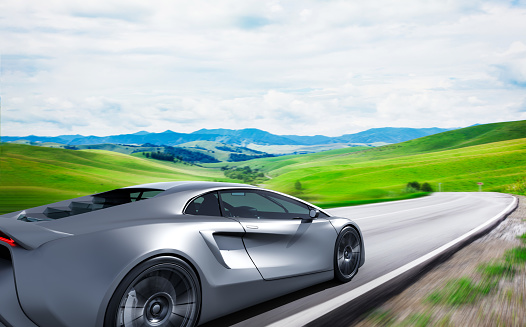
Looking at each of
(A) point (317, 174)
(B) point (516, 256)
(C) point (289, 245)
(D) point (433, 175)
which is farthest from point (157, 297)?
A: (A) point (317, 174)

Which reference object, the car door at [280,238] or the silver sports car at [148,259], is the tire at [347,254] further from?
the silver sports car at [148,259]

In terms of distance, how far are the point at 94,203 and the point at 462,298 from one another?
400cm

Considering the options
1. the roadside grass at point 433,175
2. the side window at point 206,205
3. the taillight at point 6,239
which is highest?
the side window at point 206,205

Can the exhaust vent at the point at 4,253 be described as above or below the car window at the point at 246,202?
below

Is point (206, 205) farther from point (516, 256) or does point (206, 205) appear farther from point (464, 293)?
point (516, 256)

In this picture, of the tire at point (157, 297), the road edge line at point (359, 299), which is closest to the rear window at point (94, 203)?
the tire at point (157, 297)

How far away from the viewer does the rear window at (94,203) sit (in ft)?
14.0

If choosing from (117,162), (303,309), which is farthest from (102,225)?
(117,162)

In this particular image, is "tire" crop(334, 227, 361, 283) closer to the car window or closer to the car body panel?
the car body panel

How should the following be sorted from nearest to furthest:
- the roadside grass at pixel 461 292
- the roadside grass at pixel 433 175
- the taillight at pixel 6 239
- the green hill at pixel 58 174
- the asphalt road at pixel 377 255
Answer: the taillight at pixel 6 239
the asphalt road at pixel 377 255
the roadside grass at pixel 461 292
the green hill at pixel 58 174
the roadside grass at pixel 433 175

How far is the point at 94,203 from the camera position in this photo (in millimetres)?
4418

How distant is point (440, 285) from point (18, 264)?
4.46m

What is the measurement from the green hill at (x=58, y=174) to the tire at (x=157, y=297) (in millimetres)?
21426

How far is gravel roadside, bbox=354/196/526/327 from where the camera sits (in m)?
3.94
